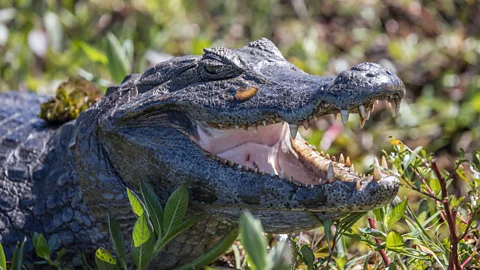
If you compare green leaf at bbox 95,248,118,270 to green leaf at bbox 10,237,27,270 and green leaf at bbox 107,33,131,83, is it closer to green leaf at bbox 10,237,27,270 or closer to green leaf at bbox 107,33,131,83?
green leaf at bbox 10,237,27,270

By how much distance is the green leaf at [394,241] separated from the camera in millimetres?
2270

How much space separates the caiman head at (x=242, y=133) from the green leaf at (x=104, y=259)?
0.28 m

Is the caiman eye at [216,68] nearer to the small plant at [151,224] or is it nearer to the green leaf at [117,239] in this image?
the small plant at [151,224]

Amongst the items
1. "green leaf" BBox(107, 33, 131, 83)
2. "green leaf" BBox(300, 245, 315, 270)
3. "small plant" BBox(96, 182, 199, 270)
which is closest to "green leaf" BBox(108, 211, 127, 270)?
"small plant" BBox(96, 182, 199, 270)

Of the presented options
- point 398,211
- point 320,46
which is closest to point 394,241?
point 398,211

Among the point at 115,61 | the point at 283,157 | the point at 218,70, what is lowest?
the point at 283,157

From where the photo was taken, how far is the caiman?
2293mm

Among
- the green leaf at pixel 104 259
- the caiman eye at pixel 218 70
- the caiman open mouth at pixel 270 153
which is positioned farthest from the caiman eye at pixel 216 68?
the green leaf at pixel 104 259

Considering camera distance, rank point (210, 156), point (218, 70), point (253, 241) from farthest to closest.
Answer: point (218, 70) < point (210, 156) < point (253, 241)

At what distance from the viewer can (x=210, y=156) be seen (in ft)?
8.20

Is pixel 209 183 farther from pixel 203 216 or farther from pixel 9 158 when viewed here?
pixel 9 158

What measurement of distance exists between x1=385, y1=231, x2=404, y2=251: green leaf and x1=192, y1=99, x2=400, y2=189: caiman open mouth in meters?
0.21

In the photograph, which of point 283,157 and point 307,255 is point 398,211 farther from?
point 283,157

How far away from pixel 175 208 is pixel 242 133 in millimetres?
476
